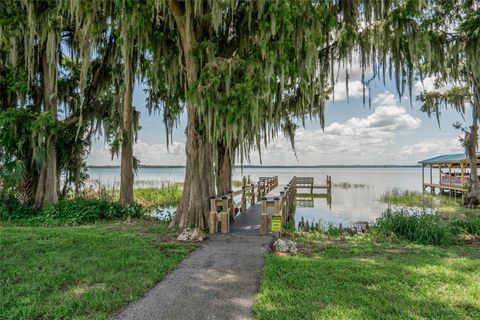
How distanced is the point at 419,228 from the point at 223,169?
18.2 feet

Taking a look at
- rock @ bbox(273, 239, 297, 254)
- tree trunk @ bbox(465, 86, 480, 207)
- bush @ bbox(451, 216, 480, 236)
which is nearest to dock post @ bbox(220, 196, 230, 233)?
rock @ bbox(273, 239, 297, 254)

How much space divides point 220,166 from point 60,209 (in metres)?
4.86

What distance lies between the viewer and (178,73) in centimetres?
736

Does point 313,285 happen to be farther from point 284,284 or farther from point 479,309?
point 479,309

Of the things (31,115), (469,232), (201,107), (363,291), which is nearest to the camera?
(363,291)

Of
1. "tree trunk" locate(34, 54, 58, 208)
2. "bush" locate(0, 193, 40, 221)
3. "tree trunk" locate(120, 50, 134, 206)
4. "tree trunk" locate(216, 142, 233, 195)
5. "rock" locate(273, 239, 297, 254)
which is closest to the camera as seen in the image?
"rock" locate(273, 239, 297, 254)

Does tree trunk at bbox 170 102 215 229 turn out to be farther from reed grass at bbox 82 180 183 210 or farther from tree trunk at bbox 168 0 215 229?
reed grass at bbox 82 180 183 210

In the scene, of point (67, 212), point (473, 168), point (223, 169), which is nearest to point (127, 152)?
point (67, 212)

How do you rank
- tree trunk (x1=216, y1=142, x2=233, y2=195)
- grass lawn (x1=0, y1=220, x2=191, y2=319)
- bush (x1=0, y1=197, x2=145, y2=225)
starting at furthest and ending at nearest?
tree trunk (x1=216, y1=142, x2=233, y2=195), bush (x1=0, y1=197, x2=145, y2=225), grass lawn (x1=0, y1=220, x2=191, y2=319)

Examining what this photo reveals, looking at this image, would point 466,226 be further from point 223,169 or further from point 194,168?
point 194,168

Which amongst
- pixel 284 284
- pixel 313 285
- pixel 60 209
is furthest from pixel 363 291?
pixel 60 209

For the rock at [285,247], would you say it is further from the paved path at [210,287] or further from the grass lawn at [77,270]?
the grass lawn at [77,270]

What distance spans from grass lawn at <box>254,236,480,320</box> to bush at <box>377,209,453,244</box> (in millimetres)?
1199

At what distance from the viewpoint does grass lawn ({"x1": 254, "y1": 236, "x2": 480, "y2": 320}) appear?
9.21ft
